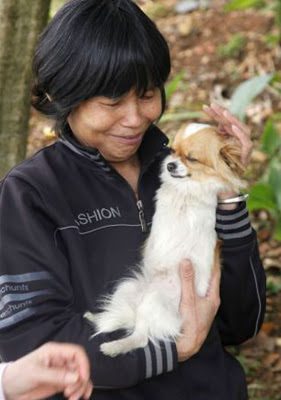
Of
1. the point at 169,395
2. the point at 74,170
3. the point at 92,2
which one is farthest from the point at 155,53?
the point at 169,395

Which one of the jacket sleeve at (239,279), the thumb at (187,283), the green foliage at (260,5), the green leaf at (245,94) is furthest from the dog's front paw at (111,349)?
the green foliage at (260,5)

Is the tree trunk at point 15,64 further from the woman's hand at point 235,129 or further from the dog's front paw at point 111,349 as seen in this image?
the dog's front paw at point 111,349

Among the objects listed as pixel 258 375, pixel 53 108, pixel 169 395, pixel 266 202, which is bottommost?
pixel 258 375

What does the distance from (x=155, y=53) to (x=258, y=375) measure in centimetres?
186

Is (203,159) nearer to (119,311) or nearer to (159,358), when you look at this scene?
(119,311)

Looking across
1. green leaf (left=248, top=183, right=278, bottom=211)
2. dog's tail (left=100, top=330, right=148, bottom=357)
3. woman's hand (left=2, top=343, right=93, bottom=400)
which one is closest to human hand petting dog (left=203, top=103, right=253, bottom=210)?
dog's tail (left=100, top=330, right=148, bottom=357)

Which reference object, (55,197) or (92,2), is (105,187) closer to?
(55,197)

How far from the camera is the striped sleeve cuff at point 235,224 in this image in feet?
7.16

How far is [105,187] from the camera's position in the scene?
213cm

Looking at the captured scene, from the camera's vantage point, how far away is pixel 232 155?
2.19 m

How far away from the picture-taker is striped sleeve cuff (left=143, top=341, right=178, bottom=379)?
1.87 metres

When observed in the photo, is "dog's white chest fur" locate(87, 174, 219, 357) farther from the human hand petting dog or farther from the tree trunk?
the tree trunk

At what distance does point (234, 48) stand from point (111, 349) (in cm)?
463

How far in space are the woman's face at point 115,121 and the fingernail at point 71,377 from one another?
0.91m
